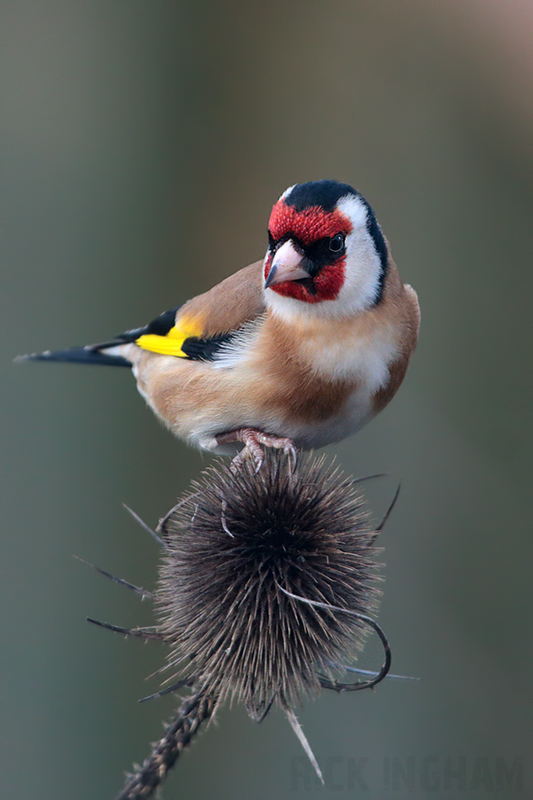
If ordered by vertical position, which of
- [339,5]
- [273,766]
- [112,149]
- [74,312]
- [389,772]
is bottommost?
[273,766]

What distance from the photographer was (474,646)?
4.67 meters

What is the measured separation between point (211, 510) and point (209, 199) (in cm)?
373

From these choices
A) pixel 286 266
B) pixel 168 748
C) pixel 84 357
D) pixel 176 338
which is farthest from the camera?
pixel 84 357

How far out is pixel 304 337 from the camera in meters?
2.10

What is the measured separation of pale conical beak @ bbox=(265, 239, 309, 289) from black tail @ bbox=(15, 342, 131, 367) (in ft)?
4.11

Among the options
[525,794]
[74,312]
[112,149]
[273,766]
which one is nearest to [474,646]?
[525,794]

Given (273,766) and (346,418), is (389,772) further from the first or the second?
(346,418)

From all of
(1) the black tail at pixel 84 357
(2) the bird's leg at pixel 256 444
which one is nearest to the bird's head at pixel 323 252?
(2) the bird's leg at pixel 256 444

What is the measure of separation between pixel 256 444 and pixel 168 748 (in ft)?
2.86

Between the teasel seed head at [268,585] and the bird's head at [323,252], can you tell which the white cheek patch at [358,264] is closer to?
the bird's head at [323,252]

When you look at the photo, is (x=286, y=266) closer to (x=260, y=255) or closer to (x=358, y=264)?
(x=358, y=264)

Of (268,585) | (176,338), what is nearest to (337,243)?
(176,338)

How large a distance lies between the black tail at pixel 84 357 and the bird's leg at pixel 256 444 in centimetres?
92

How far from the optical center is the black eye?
1969 mm
